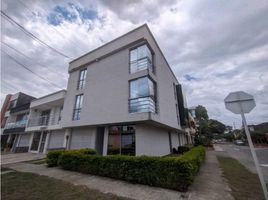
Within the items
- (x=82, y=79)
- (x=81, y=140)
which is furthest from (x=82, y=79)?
(x=81, y=140)

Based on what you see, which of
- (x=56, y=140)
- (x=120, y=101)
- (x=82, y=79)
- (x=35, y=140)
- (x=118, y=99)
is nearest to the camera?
(x=120, y=101)

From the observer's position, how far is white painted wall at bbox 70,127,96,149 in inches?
508

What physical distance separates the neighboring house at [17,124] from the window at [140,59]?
19.8 m

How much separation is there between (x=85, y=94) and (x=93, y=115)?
281cm

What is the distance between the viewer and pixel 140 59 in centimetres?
1125

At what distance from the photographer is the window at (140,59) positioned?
35.9 feet

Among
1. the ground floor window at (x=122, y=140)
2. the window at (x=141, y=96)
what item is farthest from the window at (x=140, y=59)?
the ground floor window at (x=122, y=140)

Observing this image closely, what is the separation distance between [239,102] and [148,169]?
412 centimetres

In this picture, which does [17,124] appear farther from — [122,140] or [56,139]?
[122,140]

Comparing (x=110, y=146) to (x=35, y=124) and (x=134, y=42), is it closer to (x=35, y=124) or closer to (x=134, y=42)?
(x=134, y=42)

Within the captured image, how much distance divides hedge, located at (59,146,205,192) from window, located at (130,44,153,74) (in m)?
7.20

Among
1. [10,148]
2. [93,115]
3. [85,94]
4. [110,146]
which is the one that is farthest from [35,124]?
[110,146]

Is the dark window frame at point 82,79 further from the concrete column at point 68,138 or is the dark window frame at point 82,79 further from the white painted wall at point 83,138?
the concrete column at point 68,138

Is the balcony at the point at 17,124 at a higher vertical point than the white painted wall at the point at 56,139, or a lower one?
higher
